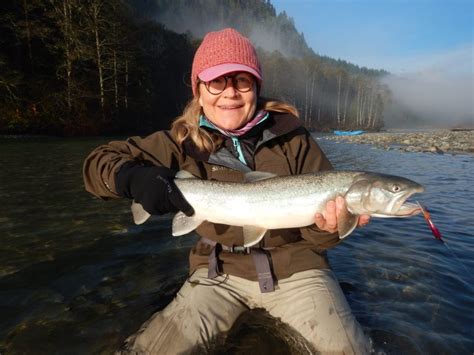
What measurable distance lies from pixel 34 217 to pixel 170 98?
40487 mm

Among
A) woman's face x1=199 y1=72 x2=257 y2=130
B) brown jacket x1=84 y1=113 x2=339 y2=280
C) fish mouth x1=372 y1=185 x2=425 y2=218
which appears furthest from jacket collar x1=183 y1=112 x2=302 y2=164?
fish mouth x1=372 y1=185 x2=425 y2=218

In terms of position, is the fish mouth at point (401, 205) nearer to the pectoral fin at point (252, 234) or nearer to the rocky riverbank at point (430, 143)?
the pectoral fin at point (252, 234)

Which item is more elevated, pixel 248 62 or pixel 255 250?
pixel 248 62

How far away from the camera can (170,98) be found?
44906mm

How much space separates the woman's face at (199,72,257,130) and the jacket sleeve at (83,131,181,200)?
0.53 m

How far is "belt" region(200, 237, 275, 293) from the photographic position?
316cm

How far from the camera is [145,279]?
4.33 m

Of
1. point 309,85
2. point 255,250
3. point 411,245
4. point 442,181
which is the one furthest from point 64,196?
point 309,85

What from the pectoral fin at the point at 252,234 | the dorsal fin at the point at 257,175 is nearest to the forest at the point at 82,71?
the dorsal fin at the point at 257,175

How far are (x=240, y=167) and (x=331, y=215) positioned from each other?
95 centimetres

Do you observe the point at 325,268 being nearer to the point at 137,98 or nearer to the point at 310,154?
the point at 310,154

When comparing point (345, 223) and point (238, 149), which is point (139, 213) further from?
point (345, 223)

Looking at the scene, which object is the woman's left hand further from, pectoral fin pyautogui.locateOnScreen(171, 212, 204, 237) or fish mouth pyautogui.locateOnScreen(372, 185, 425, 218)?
pectoral fin pyautogui.locateOnScreen(171, 212, 204, 237)

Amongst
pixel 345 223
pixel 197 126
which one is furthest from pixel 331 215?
pixel 197 126
